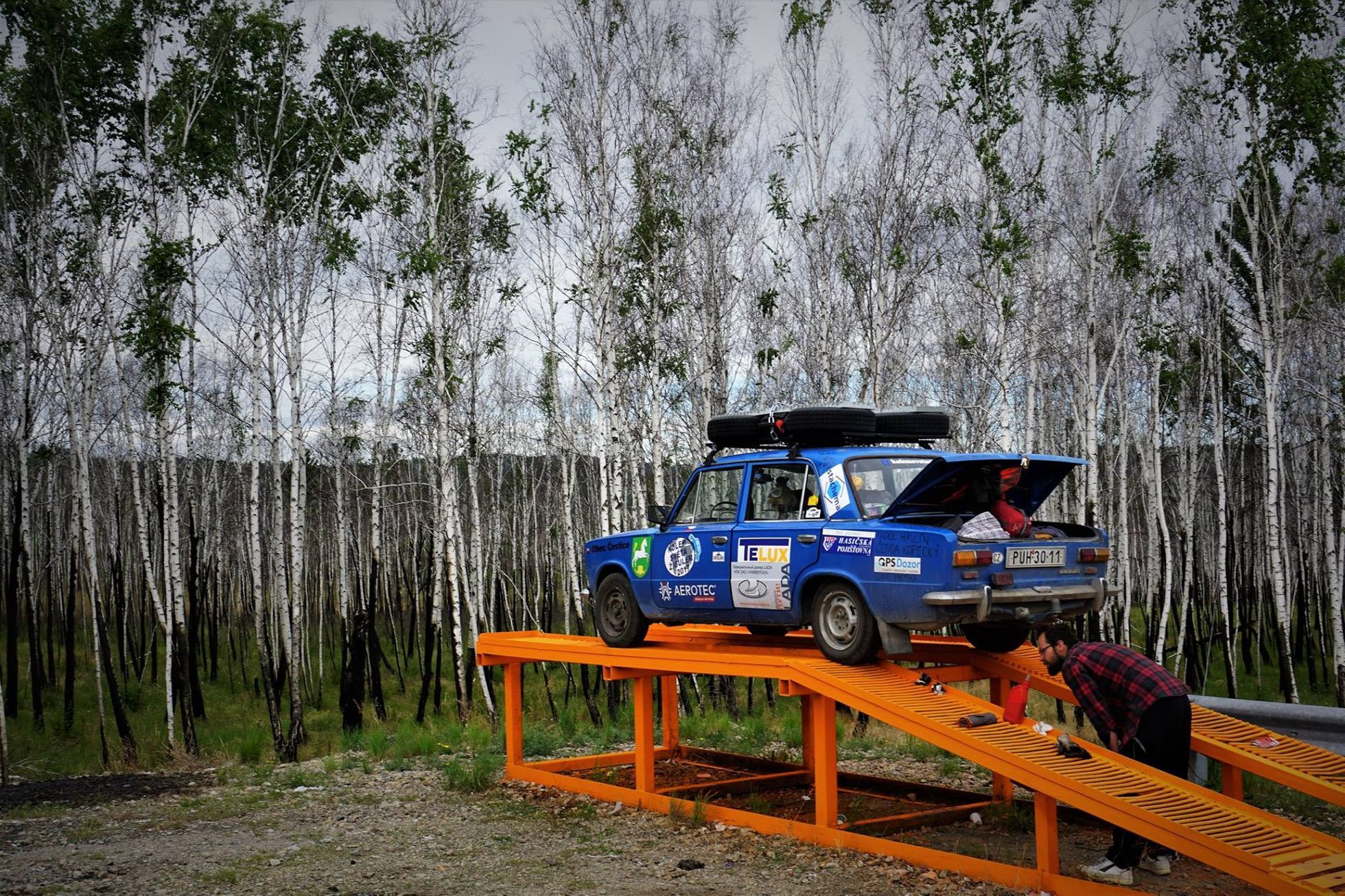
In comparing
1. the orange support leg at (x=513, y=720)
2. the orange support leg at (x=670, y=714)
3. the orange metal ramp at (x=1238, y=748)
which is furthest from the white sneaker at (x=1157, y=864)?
the orange support leg at (x=513, y=720)

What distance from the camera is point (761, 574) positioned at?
8266 mm

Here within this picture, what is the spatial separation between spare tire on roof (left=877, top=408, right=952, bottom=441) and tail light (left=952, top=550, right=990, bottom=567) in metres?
2.13

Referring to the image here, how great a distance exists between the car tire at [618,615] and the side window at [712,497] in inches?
35.3

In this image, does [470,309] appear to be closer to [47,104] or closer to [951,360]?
[47,104]

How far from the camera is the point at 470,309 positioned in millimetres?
21250

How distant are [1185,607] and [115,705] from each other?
18.6 meters

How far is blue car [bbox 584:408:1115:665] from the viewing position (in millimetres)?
7223

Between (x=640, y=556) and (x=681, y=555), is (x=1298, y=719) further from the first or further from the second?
(x=640, y=556)

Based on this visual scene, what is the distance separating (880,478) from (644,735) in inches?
121

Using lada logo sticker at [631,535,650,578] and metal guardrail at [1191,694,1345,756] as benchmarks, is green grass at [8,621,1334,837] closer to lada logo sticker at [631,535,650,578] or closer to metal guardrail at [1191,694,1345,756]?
metal guardrail at [1191,694,1345,756]

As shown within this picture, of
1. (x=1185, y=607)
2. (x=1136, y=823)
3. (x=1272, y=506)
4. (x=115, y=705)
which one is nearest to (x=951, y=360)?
(x=1185, y=607)

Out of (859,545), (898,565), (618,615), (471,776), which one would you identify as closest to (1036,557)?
(898,565)

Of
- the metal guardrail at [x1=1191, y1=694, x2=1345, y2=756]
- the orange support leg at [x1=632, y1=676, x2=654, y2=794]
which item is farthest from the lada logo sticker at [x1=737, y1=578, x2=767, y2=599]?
the metal guardrail at [x1=1191, y1=694, x2=1345, y2=756]

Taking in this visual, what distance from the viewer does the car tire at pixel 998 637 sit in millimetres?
8625
